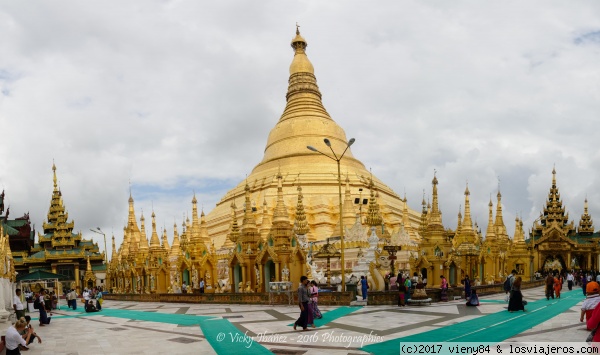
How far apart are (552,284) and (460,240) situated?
12.5 m

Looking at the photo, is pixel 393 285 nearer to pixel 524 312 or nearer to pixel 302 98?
pixel 524 312

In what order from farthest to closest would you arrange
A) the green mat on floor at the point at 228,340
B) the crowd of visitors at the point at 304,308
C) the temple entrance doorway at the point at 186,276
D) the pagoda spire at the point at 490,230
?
1. the pagoda spire at the point at 490,230
2. the temple entrance doorway at the point at 186,276
3. the crowd of visitors at the point at 304,308
4. the green mat on floor at the point at 228,340

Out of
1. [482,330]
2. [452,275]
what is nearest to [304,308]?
[482,330]

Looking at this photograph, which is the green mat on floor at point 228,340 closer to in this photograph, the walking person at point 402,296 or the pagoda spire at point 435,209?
the walking person at point 402,296

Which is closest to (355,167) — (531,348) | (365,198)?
(365,198)

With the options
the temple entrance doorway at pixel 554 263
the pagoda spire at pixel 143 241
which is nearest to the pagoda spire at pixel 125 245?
the pagoda spire at pixel 143 241

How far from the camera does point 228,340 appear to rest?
13.2m

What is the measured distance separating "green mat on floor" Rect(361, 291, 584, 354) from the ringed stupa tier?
23.6 m

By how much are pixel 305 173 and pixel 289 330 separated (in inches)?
1360

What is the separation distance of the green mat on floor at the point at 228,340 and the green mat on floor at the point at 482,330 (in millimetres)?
2572

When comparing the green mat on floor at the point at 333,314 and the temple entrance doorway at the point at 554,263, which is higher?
the green mat on floor at the point at 333,314

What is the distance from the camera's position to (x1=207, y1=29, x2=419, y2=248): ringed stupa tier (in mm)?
44406

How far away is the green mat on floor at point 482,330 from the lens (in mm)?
11834

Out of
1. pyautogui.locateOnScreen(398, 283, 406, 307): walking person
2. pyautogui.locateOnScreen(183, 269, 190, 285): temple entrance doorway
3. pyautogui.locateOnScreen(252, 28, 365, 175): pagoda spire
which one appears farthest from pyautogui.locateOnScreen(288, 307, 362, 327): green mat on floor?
pyautogui.locateOnScreen(252, 28, 365, 175): pagoda spire
